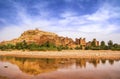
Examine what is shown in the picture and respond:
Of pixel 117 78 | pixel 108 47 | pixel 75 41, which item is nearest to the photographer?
pixel 117 78

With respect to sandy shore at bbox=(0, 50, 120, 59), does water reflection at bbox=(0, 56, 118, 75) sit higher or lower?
lower

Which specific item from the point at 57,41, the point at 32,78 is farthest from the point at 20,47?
the point at 32,78

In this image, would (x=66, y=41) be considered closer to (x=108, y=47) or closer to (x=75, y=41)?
(x=75, y=41)

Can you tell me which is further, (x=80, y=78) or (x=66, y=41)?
(x=66, y=41)

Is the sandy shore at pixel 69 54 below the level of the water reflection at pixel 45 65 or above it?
above

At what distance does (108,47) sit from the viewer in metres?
117

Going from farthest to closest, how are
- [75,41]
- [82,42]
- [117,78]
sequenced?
[75,41] → [82,42] → [117,78]

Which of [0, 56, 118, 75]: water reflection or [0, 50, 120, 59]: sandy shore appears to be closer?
[0, 56, 118, 75]: water reflection

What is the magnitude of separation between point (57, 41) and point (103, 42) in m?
74.1

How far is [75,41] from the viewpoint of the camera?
618 ft

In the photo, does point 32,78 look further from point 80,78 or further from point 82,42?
point 82,42

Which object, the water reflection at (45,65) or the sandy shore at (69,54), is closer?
the water reflection at (45,65)

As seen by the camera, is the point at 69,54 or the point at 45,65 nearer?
the point at 45,65

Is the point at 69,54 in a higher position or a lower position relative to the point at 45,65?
higher
